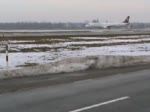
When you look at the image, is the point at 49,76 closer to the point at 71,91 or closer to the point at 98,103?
the point at 71,91

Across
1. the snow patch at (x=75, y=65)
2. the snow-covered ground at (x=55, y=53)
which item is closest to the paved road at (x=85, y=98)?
the snow patch at (x=75, y=65)

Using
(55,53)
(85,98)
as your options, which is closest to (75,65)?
(85,98)

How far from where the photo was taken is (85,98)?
416 inches

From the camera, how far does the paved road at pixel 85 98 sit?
Result: 916 centimetres

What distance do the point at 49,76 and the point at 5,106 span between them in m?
6.10

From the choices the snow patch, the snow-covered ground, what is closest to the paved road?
the snow patch

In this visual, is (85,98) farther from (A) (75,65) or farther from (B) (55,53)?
(B) (55,53)

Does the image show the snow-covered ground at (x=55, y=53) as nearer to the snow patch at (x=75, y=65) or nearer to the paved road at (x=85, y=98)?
the snow patch at (x=75, y=65)

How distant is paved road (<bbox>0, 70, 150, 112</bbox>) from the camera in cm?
916

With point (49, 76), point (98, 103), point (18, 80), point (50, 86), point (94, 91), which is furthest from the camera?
point (49, 76)

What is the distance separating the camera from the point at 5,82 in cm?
1354

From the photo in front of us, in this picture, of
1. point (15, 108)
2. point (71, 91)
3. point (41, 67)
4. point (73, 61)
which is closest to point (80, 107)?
point (15, 108)

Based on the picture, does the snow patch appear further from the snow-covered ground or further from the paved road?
the snow-covered ground

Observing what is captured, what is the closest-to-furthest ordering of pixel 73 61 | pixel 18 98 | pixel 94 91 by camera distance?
pixel 18 98 < pixel 94 91 < pixel 73 61
